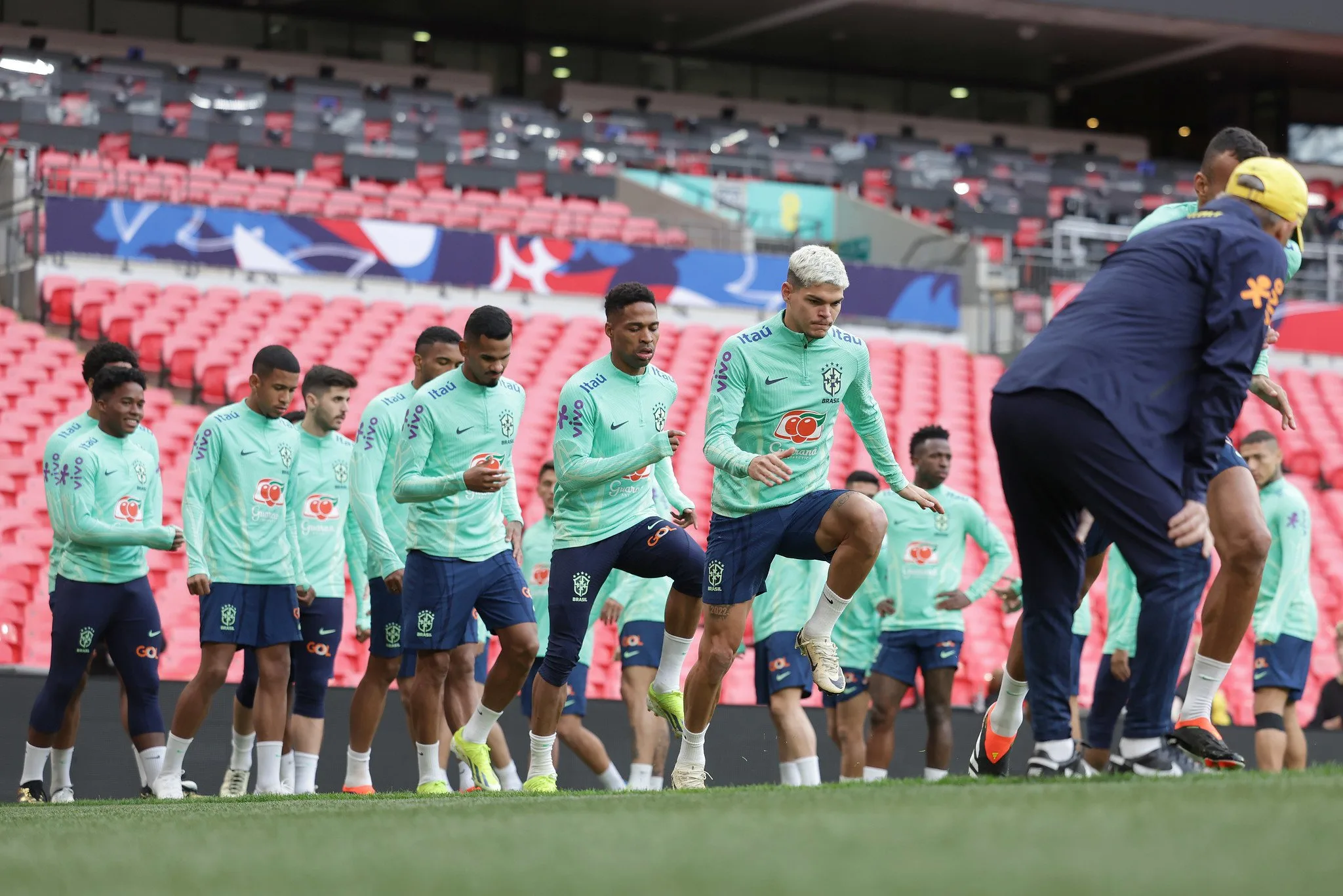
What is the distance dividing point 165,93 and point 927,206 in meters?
14.0

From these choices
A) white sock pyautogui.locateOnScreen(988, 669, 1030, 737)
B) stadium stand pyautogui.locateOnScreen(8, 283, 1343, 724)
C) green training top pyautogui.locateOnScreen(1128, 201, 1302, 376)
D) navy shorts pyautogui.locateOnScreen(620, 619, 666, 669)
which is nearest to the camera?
A: green training top pyautogui.locateOnScreen(1128, 201, 1302, 376)

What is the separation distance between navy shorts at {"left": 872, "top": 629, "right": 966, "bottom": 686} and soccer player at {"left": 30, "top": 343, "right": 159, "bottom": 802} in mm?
4612

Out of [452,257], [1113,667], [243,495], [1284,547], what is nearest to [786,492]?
[1113,667]

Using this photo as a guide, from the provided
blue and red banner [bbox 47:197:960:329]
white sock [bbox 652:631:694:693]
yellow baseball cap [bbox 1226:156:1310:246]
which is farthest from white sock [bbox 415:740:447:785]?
blue and red banner [bbox 47:197:960:329]

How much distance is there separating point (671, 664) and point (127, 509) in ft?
10.7

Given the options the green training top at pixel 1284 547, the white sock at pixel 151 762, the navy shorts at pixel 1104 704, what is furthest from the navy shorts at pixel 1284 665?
the white sock at pixel 151 762

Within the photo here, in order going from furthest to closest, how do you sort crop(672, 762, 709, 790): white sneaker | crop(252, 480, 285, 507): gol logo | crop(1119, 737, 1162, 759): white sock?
crop(252, 480, 285, 507): gol logo → crop(672, 762, 709, 790): white sneaker → crop(1119, 737, 1162, 759): white sock

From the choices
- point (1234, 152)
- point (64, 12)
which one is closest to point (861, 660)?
point (1234, 152)

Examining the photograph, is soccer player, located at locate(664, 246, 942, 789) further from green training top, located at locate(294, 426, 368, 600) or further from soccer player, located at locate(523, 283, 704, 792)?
green training top, located at locate(294, 426, 368, 600)

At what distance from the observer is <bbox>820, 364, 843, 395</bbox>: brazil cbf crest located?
290 inches

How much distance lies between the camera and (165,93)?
2844cm

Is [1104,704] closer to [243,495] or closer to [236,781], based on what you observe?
[243,495]

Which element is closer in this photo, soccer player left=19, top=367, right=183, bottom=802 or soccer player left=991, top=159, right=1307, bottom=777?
soccer player left=991, top=159, right=1307, bottom=777

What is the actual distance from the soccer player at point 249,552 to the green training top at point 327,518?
594mm
